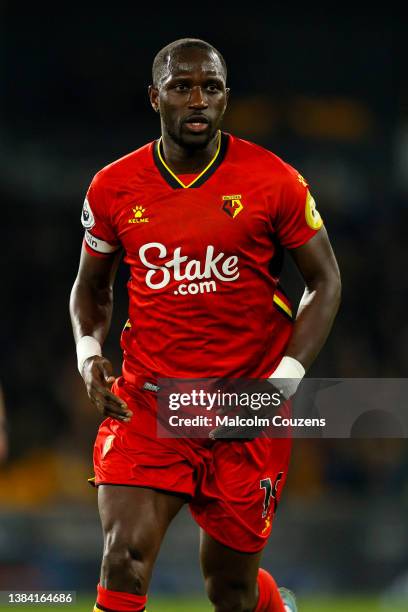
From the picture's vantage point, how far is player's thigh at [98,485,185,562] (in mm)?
4281

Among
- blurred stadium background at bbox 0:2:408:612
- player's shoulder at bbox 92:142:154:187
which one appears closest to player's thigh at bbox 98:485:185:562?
player's shoulder at bbox 92:142:154:187

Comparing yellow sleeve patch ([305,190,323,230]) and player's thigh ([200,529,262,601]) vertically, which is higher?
yellow sleeve patch ([305,190,323,230])

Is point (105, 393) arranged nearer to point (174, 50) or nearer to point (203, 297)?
point (203, 297)

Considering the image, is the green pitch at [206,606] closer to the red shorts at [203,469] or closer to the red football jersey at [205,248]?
the red shorts at [203,469]

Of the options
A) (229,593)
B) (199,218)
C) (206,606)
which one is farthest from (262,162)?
(206,606)

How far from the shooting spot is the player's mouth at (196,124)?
448 centimetres

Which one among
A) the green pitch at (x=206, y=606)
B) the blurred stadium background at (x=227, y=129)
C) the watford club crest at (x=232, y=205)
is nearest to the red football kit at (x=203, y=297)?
the watford club crest at (x=232, y=205)

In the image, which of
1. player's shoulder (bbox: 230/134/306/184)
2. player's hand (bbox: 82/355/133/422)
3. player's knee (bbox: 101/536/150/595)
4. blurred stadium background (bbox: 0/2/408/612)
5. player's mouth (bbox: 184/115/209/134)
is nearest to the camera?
player's knee (bbox: 101/536/150/595)

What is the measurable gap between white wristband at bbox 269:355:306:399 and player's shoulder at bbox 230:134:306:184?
733mm

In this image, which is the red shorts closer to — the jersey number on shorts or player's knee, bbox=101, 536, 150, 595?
the jersey number on shorts

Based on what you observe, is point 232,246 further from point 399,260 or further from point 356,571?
point 399,260

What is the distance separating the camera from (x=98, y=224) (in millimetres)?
4789

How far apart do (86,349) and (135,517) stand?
79cm

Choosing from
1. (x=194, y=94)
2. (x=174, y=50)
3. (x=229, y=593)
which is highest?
(x=174, y=50)
